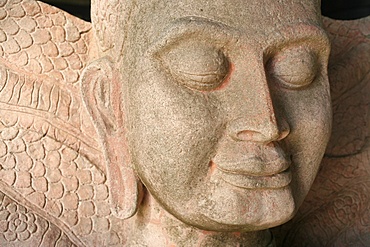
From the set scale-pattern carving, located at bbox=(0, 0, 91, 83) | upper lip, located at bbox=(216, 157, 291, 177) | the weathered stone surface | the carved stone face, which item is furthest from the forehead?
the weathered stone surface

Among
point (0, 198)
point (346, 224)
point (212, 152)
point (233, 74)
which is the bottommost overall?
point (346, 224)

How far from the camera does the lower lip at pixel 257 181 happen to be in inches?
46.8

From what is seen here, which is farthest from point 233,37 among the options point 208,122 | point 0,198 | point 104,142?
point 0,198

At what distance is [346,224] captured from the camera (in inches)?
67.6

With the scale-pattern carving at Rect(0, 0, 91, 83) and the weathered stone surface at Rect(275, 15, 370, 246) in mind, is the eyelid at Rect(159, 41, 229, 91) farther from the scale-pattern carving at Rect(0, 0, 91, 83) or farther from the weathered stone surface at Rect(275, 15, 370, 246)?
the weathered stone surface at Rect(275, 15, 370, 246)

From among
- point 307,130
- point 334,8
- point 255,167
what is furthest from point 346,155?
point 334,8

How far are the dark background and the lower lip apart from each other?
1.41 meters

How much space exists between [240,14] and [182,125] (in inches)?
9.3

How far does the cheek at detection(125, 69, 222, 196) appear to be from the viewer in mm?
1177

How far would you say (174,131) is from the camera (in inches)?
46.8

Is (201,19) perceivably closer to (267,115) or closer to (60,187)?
(267,115)

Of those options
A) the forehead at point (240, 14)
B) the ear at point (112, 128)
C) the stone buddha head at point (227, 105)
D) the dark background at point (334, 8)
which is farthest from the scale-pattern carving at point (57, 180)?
the dark background at point (334, 8)

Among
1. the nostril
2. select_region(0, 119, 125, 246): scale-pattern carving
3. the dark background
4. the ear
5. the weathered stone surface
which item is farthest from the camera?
the dark background

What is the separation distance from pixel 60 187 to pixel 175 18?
554 mm
